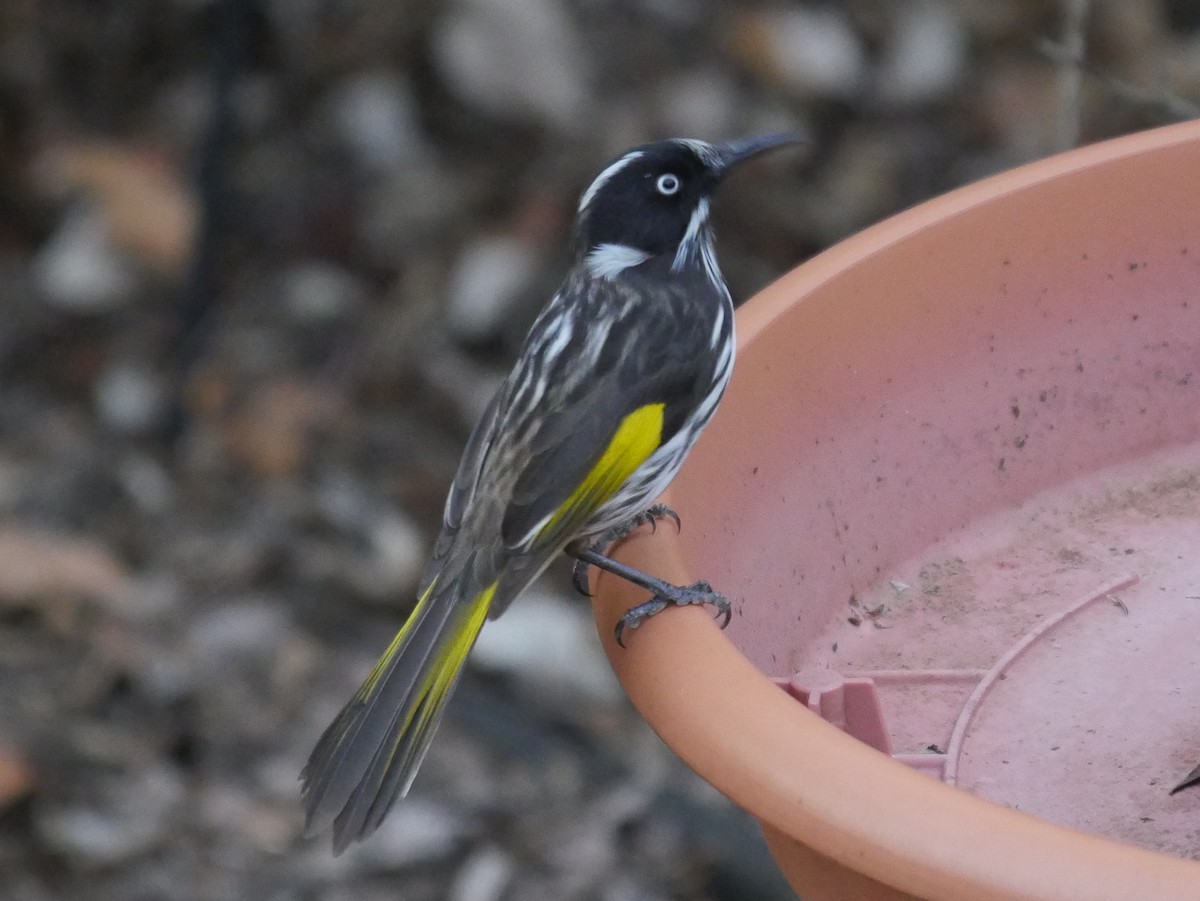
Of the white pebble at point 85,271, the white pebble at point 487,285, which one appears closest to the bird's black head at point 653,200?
the white pebble at point 487,285

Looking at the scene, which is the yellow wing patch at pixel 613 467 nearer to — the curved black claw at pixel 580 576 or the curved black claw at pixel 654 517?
the curved black claw at pixel 654 517

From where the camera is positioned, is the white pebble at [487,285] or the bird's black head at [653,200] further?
the white pebble at [487,285]

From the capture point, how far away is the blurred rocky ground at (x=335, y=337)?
167 inches

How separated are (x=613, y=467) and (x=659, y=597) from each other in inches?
16.9

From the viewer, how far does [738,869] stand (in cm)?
409

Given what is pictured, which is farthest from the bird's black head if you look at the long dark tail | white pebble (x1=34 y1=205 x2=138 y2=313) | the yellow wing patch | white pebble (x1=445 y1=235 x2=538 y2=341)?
white pebble (x1=34 y1=205 x2=138 y2=313)

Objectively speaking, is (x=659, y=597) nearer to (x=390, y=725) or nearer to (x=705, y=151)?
(x=390, y=725)

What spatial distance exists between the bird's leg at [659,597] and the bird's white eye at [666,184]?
856 millimetres

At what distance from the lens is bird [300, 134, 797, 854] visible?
2502mm

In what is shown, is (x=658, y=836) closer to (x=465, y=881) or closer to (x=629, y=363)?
(x=465, y=881)

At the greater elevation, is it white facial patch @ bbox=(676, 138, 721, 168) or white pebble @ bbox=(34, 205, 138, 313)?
white pebble @ bbox=(34, 205, 138, 313)

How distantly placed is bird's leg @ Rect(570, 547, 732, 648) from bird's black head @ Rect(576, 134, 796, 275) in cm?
82

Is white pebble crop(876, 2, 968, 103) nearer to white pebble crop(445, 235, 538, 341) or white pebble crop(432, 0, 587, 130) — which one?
white pebble crop(432, 0, 587, 130)

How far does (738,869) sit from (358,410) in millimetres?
1925
